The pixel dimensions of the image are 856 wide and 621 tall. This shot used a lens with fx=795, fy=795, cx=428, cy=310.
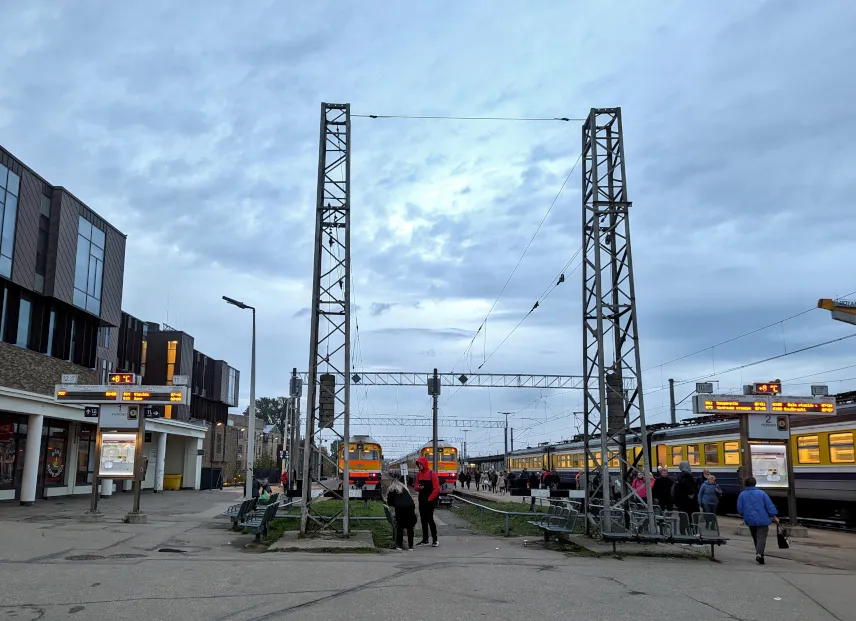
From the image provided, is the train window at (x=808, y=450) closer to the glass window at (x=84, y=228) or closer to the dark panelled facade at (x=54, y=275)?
the dark panelled facade at (x=54, y=275)

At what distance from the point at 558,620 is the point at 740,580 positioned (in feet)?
14.4

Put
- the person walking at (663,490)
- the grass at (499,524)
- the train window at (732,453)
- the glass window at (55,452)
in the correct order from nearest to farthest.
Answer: the person walking at (663,490) → the grass at (499,524) → the train window at (732,453) → the glass window at (55,452)

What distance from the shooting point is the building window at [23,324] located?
29922mm

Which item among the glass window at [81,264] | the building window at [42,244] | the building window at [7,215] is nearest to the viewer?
the building window at [7,215]

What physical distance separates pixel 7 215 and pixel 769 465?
2613 cm

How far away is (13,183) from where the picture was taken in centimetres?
2902

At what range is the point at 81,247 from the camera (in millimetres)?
34062

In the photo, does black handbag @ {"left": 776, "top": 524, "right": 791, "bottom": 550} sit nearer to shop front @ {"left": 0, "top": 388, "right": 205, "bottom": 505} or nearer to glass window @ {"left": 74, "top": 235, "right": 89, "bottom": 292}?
shop front @ {"left": 0, "top": 388, "right": 205, "bottom": 505}

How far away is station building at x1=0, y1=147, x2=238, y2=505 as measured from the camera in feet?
94.5

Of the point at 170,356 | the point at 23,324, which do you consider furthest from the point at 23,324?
the point at 170,356

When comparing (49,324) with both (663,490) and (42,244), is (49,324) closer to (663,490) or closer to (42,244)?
(42,244)

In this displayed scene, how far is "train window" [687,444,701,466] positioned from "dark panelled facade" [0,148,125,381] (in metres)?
25.1

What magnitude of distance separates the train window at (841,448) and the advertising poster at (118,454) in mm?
18726

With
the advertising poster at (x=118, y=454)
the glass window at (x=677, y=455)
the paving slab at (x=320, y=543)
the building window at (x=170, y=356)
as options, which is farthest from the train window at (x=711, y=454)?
the building window at (x=170, y=356)
